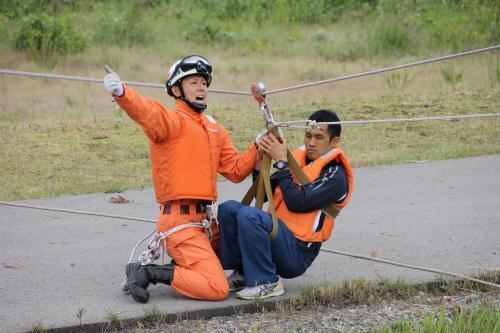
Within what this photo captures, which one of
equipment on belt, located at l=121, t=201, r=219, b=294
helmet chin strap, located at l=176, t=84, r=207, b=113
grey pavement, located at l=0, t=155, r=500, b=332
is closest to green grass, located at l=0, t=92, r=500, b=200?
grey pavement, located at l=0, t=155, r=500, b=332

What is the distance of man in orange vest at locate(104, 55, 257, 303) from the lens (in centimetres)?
529

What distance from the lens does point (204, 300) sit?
5.31 meters

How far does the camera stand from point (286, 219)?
5508 millimetres

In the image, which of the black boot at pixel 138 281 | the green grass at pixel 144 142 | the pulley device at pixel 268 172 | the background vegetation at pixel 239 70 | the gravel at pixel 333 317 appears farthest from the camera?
the background vegetation at pixel 239 70

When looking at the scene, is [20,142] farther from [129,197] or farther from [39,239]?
[39,239]

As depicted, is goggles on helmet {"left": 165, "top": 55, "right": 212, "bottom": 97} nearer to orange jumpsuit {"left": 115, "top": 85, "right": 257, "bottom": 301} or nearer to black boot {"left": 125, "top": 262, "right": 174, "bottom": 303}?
orange jumpsuit {"left": 115, "top": 85, "right": 257, "bottom": 301}

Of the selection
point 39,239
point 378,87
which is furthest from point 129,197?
point 378,87

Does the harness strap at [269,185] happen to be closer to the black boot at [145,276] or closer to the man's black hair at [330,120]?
the man's black hair at [330,120]

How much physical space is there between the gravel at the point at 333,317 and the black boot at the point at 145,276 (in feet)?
1.02

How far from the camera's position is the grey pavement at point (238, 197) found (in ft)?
17.4

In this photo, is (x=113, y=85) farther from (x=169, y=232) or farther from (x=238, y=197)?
(x=238, y=197)

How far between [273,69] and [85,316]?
1067 cm

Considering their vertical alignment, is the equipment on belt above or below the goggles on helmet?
below

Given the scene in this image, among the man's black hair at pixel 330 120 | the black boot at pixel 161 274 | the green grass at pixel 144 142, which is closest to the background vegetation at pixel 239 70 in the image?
the green grass at pixel 144 142
